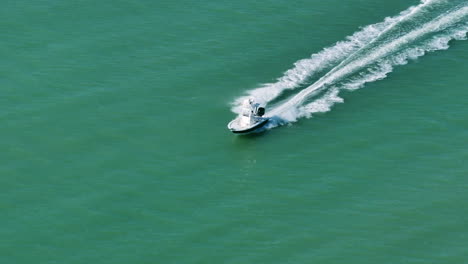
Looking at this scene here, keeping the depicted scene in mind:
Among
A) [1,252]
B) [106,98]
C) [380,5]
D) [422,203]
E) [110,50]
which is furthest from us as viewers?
[380,5]

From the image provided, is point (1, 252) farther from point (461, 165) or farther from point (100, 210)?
point (461, 165)

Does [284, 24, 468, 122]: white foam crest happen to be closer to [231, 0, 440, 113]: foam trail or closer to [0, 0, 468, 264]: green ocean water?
[0, 0, 468, 264]: green ocean water

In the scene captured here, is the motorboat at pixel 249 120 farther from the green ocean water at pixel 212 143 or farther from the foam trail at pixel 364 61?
the foam trail at pixel 364 61

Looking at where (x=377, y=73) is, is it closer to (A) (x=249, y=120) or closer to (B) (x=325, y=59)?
(B) (x=325, y=59)

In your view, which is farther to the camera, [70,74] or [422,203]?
[70,74]

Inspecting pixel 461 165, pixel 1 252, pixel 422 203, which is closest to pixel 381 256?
pixel 422 203

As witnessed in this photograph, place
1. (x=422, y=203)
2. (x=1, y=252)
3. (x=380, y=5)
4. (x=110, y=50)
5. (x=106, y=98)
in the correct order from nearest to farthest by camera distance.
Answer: (x=1, y=252)
(x=422, y=203)
(x=106, y=98)
(x=110, y=50)
(x=380, y=5)

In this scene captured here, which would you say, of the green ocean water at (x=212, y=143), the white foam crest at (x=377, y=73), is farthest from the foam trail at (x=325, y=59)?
the white foam crest at (x=377, y=73)
